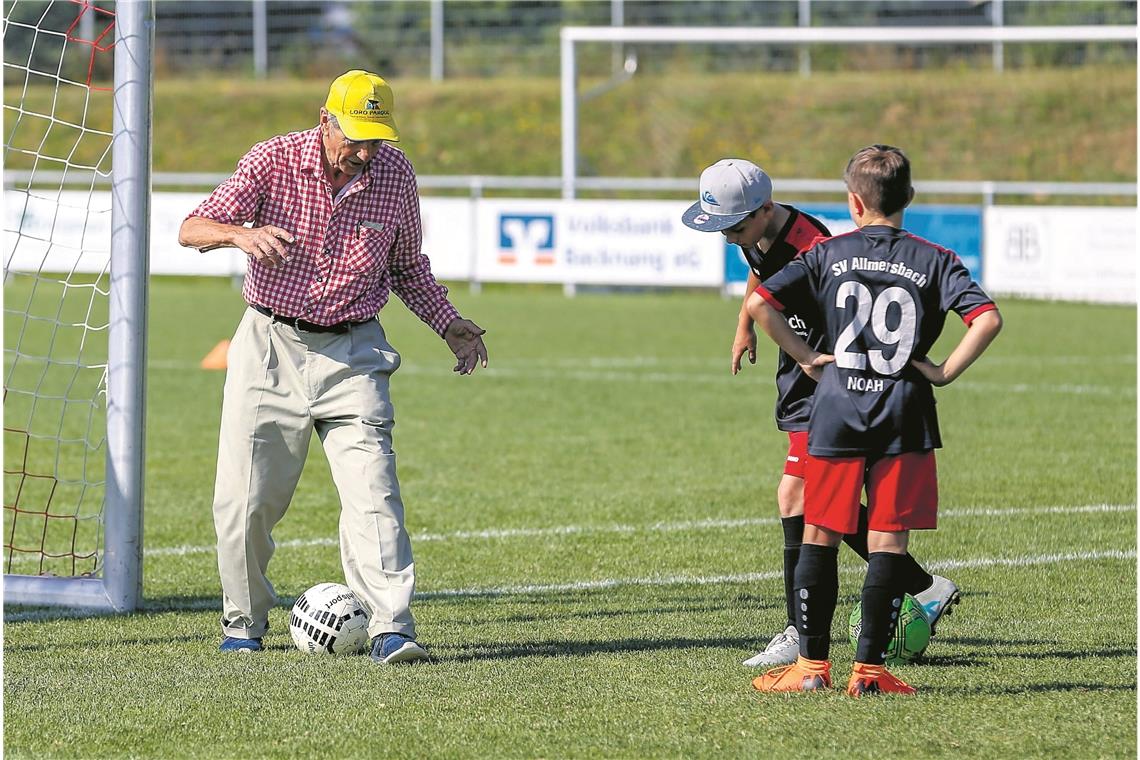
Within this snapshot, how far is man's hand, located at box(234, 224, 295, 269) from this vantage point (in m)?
5.35

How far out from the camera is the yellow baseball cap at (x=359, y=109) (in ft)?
18.2

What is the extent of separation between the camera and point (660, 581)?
7.40 metres

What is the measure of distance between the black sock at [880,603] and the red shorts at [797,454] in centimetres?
73

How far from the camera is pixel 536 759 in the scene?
448 cm

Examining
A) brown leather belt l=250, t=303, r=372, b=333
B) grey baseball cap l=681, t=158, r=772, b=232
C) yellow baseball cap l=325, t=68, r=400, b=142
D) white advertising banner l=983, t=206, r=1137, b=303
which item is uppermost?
white advertising banner l=983, t=206, r=1137, b=303

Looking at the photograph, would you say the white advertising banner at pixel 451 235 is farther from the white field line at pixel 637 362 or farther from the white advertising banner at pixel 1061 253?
the white field line at pixel 637 362

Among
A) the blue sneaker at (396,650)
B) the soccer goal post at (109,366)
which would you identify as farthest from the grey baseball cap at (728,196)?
the soccer goal post at (109,366)

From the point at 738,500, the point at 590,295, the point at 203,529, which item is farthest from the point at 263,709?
the point at 590,295

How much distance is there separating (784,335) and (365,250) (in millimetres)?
1560

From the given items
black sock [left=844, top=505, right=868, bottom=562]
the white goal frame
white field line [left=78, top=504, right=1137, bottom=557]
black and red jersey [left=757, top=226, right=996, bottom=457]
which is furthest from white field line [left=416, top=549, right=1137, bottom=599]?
the white goal frame

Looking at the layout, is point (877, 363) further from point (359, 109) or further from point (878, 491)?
point (359, 109)

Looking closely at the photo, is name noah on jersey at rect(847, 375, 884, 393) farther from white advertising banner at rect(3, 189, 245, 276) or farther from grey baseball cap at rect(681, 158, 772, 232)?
white advertising banner at rect(3, 189, 245, 276)

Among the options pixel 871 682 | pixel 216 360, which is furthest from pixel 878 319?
pixel 216 360

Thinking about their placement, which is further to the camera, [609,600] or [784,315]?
[609,600]
